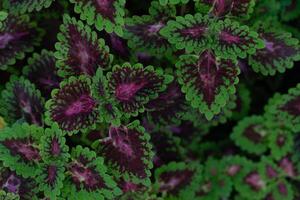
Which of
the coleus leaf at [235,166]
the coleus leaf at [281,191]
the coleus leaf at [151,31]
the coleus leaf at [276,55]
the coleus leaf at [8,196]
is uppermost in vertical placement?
the coleus leaf at [151,31]

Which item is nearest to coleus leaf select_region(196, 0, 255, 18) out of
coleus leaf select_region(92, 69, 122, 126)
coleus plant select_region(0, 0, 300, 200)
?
coleus plant select_region(0, 0, 300, 200)

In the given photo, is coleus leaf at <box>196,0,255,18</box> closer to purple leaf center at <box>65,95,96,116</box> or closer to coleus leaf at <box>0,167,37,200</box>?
purple leaf center at <box>65,95,96,116</box>

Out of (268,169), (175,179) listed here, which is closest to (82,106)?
(175,179)

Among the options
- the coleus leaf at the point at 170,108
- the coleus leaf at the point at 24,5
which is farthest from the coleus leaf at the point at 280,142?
the coleus leaf at the point at 24,5

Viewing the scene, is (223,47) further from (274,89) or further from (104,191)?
(274,89)

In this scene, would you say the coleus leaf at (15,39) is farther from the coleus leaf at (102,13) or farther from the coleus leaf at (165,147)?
the coleus leaf at (165,147)

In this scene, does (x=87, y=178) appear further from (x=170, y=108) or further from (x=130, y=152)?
(x=170, y=108)
